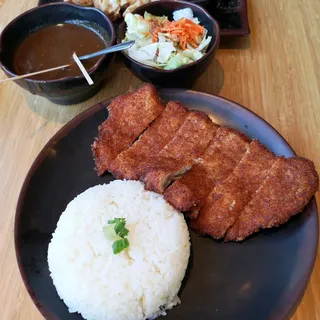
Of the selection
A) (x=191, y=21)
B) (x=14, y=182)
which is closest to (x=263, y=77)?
(x=191, y=21)

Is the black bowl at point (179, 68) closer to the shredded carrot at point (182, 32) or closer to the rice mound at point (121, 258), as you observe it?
the shredded carrot at point (182, 32)

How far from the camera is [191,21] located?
99.7 inches

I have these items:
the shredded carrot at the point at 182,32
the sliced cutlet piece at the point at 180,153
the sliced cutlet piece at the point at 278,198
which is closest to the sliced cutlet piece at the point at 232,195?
the sliced cutlet piece at the point at 278,198

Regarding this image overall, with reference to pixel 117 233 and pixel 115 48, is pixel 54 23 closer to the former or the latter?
pixel 115 48

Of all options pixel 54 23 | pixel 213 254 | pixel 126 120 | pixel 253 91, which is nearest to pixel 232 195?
pixel 213 254

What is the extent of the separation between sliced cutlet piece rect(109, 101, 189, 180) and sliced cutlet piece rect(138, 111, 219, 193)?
0.04 metres

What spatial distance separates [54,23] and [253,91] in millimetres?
1528

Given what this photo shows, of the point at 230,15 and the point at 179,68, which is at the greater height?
the point at 179,68

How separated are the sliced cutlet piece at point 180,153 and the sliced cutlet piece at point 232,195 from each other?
0.23 m

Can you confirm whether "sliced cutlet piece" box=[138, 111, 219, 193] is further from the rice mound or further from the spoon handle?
the spoon handle

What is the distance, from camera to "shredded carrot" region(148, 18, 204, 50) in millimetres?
2457

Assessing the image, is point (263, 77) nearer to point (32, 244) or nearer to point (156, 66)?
point (156, 66)

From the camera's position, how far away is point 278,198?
1.82 m

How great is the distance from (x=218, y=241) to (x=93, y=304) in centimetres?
69
